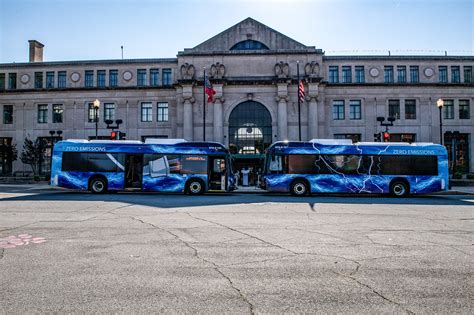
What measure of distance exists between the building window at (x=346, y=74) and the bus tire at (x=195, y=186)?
2812cm

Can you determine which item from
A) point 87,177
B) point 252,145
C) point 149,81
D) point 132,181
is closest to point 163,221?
point 132,181

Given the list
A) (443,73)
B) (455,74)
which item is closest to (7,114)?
(443,73)

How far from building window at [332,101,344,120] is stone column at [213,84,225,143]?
1368 centimetres

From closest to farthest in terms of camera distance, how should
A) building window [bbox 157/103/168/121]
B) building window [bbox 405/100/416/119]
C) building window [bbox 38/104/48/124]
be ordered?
building window [bbox 405/100/416/119], building window [bbox 157/103/168/121], building window [bbox 38/104/48/124]

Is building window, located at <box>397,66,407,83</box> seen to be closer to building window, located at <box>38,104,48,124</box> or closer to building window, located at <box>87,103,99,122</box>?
building window, located at <box>87,103,99,122</box>

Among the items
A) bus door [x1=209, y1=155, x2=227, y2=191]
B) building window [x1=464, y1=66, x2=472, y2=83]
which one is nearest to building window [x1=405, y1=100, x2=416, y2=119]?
building window [x1=464, y1=66, x2=472, y2=83]

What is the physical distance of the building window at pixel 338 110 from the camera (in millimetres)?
41250

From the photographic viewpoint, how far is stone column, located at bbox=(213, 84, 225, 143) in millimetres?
39500

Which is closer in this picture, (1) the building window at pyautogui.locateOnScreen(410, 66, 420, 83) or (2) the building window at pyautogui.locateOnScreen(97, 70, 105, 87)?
(1) the building window at pyautogui.locateOnScreen(410, 66, 420, 83)

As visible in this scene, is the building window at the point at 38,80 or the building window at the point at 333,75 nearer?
the building window at the point at 333,75

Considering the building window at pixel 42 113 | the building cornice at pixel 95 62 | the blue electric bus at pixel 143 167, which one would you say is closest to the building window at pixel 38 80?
the building cornice at pixel 95 62

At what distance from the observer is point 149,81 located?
42.4m

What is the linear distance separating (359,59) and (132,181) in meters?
32.8

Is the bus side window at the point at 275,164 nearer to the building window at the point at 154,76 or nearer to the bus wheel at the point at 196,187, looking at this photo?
the bus wheel at the point at 196,187
